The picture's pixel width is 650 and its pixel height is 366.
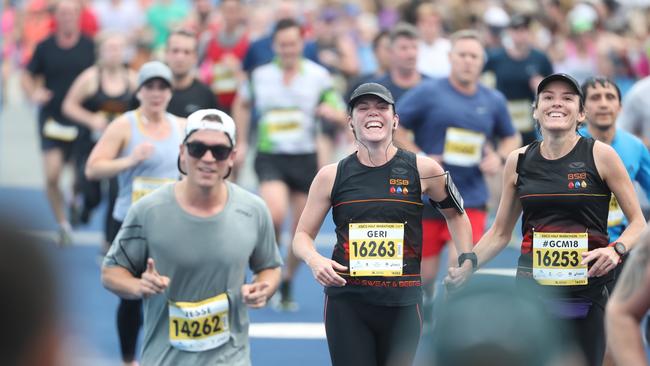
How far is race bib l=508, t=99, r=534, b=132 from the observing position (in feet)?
44.4

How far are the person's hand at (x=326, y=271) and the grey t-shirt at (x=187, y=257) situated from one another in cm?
37

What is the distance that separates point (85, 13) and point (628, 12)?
8.39 m

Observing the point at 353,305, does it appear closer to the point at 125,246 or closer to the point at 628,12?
the point at 125,246

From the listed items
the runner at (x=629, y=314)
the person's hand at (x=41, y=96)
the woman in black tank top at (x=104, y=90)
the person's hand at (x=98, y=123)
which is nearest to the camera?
the runner at (x=629, y=314)

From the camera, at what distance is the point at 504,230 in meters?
6.43

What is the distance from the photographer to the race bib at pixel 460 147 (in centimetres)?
921

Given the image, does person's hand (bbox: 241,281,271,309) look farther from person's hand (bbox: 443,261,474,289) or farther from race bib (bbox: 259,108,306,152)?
race bib (bbox: 259,108,306,152)

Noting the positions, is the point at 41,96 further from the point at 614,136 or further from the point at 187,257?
the point at 187,257

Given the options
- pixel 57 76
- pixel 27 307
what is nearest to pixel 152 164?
pixel 27 307

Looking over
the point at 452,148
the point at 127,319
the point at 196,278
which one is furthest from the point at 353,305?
the point at 452,148

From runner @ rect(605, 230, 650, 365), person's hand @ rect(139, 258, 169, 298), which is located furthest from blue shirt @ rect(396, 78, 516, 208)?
runner @ rect(605, 230, 650, 365)

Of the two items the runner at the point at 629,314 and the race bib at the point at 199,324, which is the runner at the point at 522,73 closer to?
the race bib at the point at 199,324

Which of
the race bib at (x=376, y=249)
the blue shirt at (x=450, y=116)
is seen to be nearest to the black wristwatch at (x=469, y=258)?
the race bib at (x=376, y=249)

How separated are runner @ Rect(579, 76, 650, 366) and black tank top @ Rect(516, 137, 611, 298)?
0.80 metres
